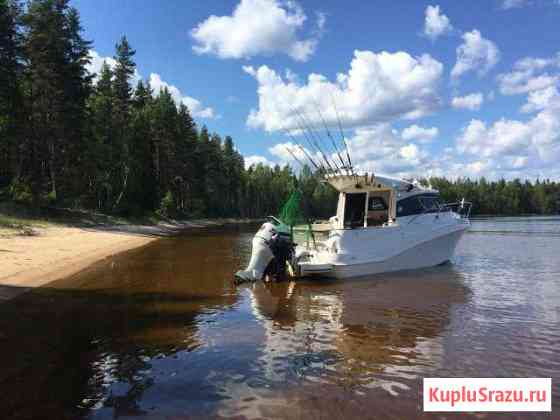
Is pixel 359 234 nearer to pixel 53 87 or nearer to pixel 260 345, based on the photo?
pixel 260 345

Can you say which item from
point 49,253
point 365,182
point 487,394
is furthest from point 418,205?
point 49,253

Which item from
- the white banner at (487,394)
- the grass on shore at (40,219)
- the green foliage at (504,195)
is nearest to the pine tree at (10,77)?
the grass on shore at (40,219)

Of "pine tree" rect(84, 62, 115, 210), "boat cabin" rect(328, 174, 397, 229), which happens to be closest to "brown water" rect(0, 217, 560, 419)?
"boat cabin" rect(328, 174, 397, 229)

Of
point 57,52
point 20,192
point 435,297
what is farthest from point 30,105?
point 435,297

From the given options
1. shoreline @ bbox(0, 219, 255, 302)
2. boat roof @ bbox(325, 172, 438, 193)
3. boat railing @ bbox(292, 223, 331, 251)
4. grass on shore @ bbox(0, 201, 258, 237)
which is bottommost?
shoreline @ bbox(0, 219, 255, 302)

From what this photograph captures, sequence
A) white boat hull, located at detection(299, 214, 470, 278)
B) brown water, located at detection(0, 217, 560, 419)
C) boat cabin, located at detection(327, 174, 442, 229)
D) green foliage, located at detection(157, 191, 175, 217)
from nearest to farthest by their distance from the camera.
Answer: brown water, located at detection(0, 217, 560, 419) → white boat hull, located at detection(299, 214, 470, 278) → boat cabin, located at detection(327, 174, 442, 229) → green foliage, located at detection(157, 191, 175, 217)

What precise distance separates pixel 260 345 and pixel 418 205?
12912 millimetres

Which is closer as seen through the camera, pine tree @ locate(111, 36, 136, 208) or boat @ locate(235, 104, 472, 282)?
boat @ locate(235, 104, 472, 282)

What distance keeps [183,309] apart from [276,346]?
4.17 m

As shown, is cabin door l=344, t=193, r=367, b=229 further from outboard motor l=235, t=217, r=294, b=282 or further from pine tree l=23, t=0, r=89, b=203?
pine tree l=23, t=0, r=89, b=203

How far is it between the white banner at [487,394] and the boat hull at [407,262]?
31.7 feet

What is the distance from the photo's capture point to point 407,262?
19.2m

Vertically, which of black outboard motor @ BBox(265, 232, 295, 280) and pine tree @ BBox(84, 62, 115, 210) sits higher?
pine tree @ BBox(84, 62, 115, 210)

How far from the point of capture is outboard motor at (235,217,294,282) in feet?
53.8
